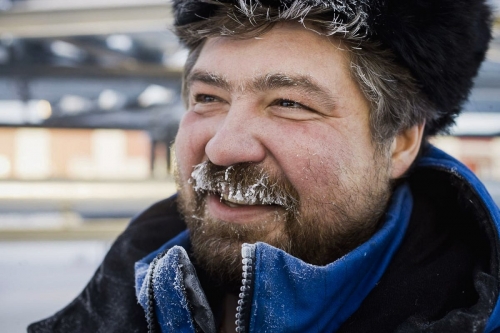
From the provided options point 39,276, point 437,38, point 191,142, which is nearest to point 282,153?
point 191,142

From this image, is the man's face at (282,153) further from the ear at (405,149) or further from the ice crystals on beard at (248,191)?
the ear at (405,149)

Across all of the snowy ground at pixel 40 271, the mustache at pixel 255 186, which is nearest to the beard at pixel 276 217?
the mustache at pixel 255 186

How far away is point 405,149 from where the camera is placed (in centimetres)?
165

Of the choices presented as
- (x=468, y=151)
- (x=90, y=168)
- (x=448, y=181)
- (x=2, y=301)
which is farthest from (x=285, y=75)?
(x=90, y=168)

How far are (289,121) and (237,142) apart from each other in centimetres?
16

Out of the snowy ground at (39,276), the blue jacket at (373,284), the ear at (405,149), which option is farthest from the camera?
the snowy ground at (39,276)

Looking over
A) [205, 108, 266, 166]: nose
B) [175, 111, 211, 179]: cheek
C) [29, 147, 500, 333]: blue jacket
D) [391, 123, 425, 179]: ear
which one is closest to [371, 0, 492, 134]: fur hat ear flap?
[391, 123, 425, 179]: ear

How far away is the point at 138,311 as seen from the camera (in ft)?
5.09

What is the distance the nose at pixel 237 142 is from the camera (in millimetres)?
1350

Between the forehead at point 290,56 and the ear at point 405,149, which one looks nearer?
the forehead at point 290,56

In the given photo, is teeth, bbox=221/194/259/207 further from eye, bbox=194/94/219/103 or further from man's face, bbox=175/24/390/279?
eye, bbox=194/94/219/103

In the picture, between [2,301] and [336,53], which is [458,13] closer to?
[336,53]

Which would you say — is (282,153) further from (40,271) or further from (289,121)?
(40,271)

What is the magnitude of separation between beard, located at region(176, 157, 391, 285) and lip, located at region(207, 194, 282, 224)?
11 mm
